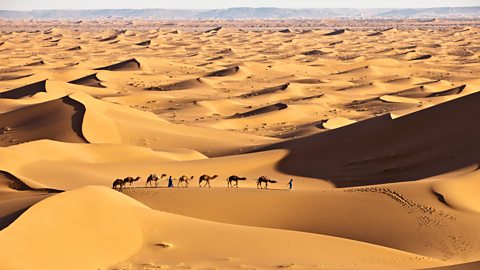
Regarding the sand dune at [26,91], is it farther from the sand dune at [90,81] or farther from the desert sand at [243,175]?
the sand dune at [90,81]

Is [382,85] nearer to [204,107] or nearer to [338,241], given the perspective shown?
[204,107]

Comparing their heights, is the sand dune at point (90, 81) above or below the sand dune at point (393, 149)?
below

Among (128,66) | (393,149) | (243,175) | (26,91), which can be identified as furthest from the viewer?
(128,66)

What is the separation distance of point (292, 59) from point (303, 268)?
2656 inches

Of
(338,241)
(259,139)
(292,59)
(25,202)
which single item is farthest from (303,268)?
(292,59)

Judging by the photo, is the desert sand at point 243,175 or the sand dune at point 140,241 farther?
the desert sand at point 243,175

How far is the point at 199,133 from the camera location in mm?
30688

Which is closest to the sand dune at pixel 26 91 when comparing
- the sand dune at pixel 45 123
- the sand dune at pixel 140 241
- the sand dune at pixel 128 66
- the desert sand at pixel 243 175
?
the desert sand at pixel 243 175

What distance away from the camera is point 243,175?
22.4 metres

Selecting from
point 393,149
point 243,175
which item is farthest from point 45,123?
point 393,149

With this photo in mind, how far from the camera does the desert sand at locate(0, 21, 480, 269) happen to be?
1142 cm

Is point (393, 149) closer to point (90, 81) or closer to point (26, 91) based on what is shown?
point (26, 91)

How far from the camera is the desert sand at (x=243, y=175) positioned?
11422 millimetres

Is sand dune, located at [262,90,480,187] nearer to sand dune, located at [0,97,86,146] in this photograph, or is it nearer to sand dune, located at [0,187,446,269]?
sand dune, located at [0,97,86,146]
